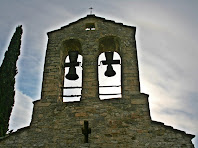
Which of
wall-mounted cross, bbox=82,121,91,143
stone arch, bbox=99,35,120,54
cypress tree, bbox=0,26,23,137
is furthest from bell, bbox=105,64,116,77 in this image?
cypress tree, bbox=0,26,23,137

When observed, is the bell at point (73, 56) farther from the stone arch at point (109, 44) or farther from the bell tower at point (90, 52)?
the stone arch at point (109, 44)

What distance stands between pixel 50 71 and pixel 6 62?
2.43 metres

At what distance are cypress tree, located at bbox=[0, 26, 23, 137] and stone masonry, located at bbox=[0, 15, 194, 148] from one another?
1.68 metres

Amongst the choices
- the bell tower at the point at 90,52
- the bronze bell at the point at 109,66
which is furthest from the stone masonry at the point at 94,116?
the bronze bell at the point at 109,66

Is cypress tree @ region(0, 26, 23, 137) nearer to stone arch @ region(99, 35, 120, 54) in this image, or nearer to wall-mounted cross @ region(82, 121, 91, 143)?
wall-mounted cross @ region(82, 121, 91, 143)

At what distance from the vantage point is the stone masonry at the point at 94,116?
14.3 feet

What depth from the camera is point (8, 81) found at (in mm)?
6723

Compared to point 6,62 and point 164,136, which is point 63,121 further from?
point 6,62

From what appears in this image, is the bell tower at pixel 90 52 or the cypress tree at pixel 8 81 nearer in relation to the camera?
the bell tower at pixel 90 52

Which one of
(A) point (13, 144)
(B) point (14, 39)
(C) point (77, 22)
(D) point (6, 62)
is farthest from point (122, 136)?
(B) point (14, 39)

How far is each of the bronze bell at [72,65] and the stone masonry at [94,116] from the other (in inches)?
8.0

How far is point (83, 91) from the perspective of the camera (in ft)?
16.8

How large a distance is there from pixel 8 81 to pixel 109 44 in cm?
328

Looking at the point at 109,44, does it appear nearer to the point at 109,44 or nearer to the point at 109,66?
the point at 109,44
